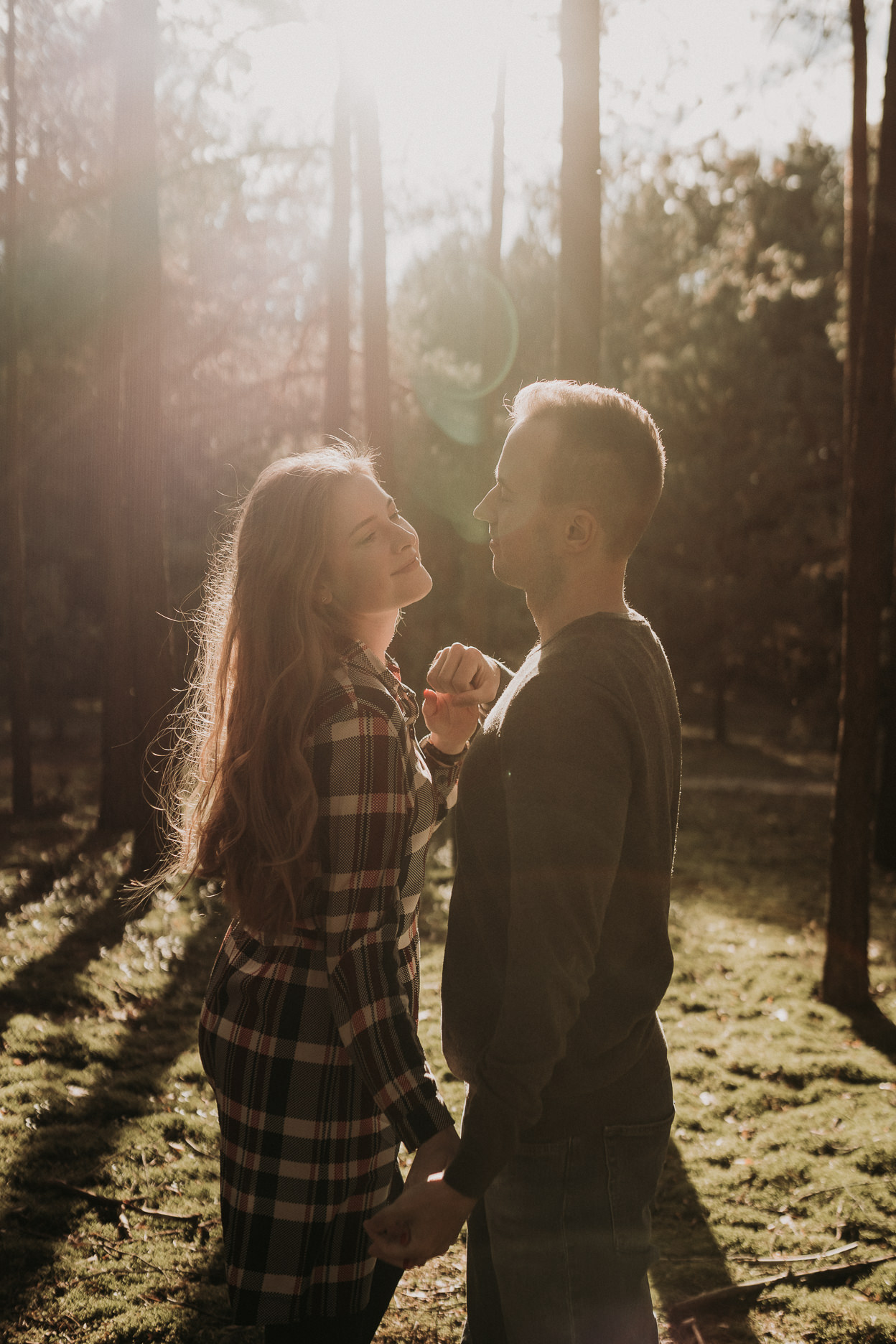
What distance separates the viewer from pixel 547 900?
1628 mm

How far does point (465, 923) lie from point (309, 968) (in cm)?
38

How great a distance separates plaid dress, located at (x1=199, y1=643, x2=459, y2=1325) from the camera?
1.98 meters

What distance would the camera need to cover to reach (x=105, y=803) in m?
11.6

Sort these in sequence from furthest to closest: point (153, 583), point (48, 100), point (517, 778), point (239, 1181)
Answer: point (48, 100), point (153, 583), point (239, 1181), point (517, 778)

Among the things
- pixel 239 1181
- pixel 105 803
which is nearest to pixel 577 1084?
pixel 239 1181

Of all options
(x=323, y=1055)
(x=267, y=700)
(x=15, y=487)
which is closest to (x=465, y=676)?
(x=267, y=700)

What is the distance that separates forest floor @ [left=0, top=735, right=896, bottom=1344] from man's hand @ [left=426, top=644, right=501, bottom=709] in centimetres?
249

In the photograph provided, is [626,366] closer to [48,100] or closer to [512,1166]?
[48,100]

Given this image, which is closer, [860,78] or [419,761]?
[419,761]

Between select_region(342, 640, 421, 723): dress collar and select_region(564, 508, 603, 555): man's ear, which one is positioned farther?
select_region(342, 640, 421, 723): dress collar

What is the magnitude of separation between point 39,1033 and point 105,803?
6.14 m

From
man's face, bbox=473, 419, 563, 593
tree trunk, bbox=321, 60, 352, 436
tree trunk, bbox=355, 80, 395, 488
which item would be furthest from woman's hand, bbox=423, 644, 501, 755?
tree trunk, bbox=321, 60, 352, 436

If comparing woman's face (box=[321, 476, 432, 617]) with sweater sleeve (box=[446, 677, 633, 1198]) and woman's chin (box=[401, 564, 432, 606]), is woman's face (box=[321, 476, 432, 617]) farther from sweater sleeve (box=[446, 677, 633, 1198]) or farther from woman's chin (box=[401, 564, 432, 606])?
sweater sleeve (box=[446, 677, 633, 1198])

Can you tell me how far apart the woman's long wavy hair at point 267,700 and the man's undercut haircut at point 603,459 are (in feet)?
1.96
